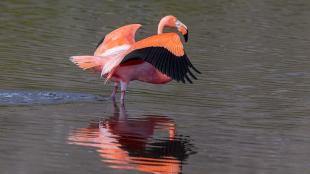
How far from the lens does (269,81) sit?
14.3 meters

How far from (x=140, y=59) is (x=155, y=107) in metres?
0.79

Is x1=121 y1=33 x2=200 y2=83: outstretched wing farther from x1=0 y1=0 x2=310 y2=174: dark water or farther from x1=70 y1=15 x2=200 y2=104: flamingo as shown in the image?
x1=0 y1=0 x2=310 y2=174: dark water

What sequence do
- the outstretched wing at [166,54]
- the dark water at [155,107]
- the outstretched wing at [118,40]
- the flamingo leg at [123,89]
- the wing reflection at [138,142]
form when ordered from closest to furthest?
the wing reflection at [138,142]
the dark water at [155,107]
the outstretched wing at [166,54]
the flamingo leg at [123,89]
the outstretched wing at [118,40]

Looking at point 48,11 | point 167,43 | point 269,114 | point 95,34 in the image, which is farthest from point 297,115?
point 48,11

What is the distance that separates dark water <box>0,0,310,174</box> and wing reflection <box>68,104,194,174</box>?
1 cm

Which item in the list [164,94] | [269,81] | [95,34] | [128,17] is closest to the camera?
[164,94]

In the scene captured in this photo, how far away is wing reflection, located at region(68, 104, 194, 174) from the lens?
8.77 m

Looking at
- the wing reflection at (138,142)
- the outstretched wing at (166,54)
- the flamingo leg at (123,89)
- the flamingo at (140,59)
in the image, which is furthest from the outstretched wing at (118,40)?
the wing reflection at (138,142)

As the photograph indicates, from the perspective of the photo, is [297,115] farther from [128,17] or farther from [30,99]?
[128,17]

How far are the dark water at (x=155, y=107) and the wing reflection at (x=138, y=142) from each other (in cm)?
1

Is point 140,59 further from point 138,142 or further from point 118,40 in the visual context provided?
point 138,142

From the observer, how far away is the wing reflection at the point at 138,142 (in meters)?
8.77

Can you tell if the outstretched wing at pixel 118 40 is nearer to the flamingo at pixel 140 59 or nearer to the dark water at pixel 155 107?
the flamingo at pixel 140 59

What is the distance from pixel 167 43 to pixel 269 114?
1447 mm
